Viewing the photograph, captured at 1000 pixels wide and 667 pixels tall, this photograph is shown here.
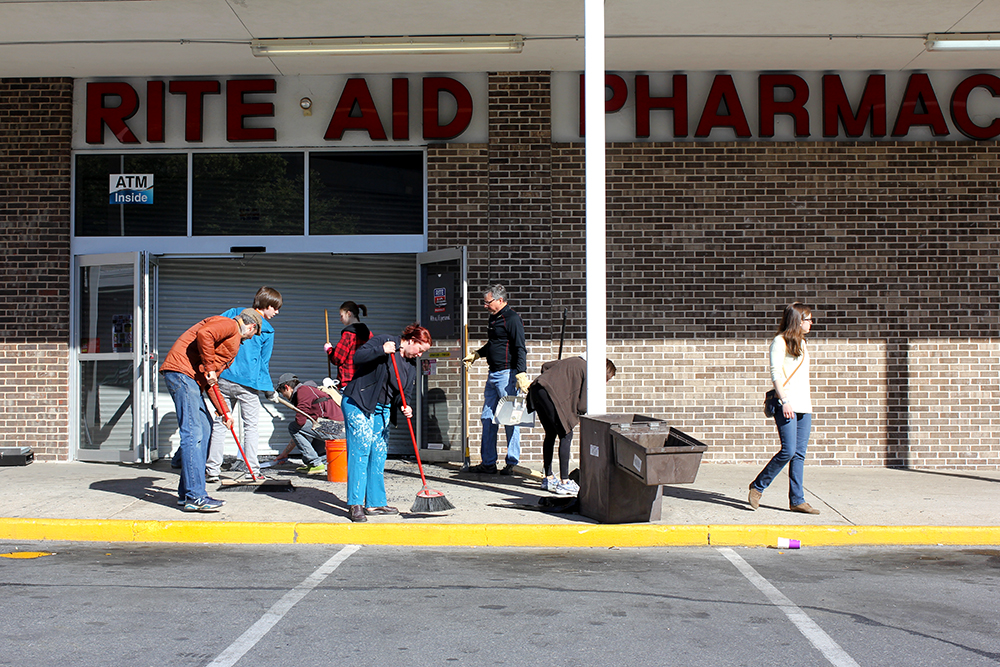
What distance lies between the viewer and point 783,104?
10.3m

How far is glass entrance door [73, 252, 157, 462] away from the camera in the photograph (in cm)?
1017

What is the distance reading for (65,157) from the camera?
10.4 meters

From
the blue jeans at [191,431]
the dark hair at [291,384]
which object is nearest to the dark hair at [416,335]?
the blue jeans at [191,431]

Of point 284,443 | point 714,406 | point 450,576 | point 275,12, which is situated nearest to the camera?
point 450,576

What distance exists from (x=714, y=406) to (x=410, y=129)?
4.87m

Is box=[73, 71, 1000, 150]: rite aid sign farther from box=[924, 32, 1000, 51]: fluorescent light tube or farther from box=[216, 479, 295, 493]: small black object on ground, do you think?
box=[216, 479, 295, 493]: small black object on ground

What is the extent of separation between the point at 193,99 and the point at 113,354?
10.4 ft

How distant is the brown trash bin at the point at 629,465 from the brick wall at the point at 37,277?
21.8 ft

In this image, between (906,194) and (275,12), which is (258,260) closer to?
(275,12)

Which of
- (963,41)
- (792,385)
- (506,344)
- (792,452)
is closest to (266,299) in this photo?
(506,344)

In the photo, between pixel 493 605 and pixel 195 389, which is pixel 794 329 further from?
pixel 195 389

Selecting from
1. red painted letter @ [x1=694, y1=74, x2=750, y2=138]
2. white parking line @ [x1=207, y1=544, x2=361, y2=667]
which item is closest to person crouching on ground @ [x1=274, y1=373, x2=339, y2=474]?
white parking line @ [x1=207, y1=544, x2=361, y2=667]

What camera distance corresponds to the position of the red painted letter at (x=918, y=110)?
402 inches

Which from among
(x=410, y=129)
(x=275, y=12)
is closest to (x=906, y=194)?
(x=410, y=129)
